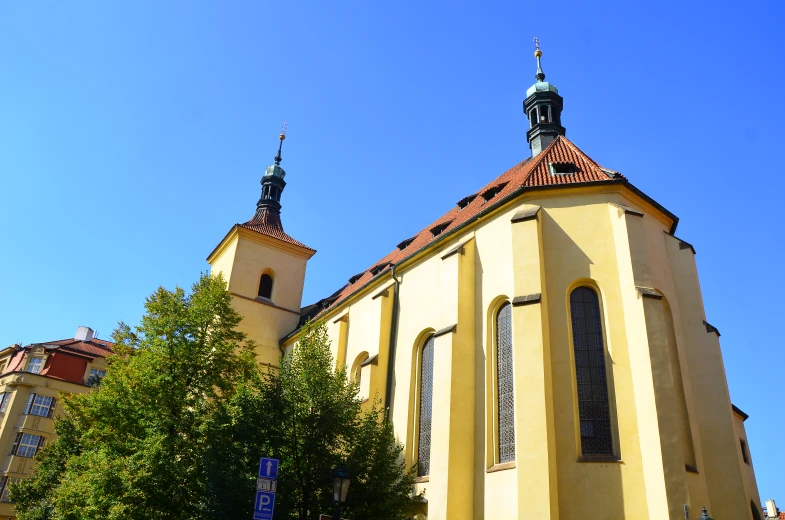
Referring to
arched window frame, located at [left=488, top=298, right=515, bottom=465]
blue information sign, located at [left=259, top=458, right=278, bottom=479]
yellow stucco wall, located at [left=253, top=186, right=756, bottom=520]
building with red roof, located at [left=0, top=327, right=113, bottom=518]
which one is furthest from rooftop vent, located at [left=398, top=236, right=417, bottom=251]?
building with red roof, located at [left=0, top=327, right=113, bottom=518]

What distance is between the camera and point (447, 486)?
13.3m

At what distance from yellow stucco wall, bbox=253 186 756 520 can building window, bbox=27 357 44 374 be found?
27.3 metres

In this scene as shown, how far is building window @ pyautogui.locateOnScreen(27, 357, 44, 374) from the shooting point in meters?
35.2

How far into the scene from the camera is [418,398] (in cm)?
1717

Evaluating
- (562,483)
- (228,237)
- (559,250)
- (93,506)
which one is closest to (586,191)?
(559,250)

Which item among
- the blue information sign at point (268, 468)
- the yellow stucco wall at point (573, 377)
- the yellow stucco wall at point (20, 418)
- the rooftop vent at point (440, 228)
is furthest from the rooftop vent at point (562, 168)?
the yellow stucco wall at point (20, 418)

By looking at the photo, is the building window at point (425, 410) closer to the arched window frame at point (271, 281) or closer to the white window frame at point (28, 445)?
the arched window frame at point (271, 281)

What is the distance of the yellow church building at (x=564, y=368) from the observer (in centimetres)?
1212

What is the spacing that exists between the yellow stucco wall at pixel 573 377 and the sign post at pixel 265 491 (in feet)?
16.6

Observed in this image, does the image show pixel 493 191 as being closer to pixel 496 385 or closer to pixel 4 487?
pixel 496 385

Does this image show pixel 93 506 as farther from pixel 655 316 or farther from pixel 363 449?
pixel 655 316

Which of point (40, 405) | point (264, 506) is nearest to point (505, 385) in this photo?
point (264, 506)

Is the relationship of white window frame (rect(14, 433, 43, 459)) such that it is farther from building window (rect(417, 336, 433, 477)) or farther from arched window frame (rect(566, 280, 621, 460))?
arched window frame (rect(566, 280, 621, 460))

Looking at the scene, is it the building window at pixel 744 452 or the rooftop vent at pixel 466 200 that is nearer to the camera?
the building window at pixel 744 452
